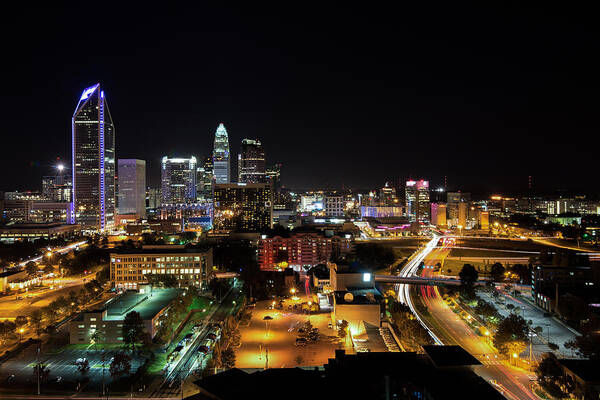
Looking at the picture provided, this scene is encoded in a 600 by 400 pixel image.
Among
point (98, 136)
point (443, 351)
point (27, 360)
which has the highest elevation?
point (98, 136)

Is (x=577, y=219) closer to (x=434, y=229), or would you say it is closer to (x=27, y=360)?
(x=434, y=229)

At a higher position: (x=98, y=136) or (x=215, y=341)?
(x=98, y=136)

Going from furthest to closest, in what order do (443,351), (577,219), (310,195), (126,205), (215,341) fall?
(310,195), (126,205), (577,219), (215,341), (443,351)

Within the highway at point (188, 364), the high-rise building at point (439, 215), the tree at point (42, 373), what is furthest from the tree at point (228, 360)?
the high-rise building at point (439, 215)

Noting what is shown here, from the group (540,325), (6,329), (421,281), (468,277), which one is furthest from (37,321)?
(468,277)

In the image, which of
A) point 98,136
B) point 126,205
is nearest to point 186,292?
point 98,136

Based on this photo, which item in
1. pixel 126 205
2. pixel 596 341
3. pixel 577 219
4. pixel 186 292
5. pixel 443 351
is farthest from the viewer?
pixel 126 205
